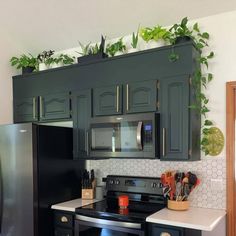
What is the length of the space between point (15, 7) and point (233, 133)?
7.91 feet

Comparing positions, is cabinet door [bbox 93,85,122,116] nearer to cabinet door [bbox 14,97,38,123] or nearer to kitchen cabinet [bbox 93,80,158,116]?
kitchen cabinet [bbox 93,80,158,116]

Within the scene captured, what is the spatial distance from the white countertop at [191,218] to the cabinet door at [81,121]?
94 cm

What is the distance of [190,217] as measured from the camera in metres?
2.12

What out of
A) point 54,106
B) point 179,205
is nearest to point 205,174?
point 179,205

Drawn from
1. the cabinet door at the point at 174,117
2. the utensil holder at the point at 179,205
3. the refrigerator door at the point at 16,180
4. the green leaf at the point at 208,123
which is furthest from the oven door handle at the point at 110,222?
the green leaf at the point at 208,123

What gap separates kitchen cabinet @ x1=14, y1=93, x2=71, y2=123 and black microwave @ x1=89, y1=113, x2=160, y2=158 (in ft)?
1.51

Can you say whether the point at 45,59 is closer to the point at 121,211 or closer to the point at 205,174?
the point at 121,211

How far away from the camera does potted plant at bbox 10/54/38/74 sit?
3.32 metres

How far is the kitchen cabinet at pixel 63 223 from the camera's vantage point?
250cm

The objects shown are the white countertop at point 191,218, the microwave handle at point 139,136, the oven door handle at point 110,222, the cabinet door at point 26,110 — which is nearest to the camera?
the white countertop at point 191,218

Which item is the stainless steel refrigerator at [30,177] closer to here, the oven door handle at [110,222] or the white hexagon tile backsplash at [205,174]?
the oven door handle at [110,222]

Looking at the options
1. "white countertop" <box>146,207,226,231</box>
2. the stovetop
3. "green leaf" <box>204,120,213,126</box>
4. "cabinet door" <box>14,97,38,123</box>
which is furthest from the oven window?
"cabinet door" <box>14,97,38,123</box>

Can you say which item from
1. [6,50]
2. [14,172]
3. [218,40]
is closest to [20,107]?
[6,50]

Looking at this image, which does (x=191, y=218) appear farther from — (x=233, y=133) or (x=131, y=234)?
(x=233, y=133)
